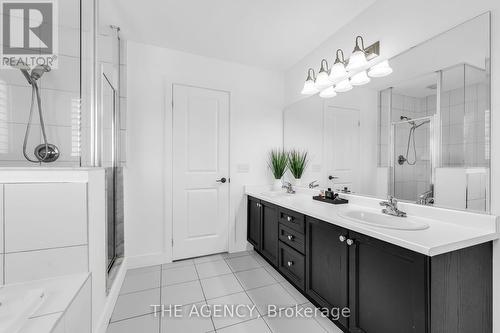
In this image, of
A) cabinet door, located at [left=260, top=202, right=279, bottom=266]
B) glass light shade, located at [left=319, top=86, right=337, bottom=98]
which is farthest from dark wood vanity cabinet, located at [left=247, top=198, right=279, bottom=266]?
glass light shade, located at [left=319, top=86, right=337, bottom=98]

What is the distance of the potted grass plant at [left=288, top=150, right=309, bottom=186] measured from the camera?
280 centimetres

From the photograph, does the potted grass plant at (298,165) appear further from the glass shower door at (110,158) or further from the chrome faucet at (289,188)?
the glass shower door at (110,158)

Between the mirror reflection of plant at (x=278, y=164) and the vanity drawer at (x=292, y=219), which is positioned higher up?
the mirror reflection of plant at (x=278, y=164)

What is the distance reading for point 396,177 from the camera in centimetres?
173

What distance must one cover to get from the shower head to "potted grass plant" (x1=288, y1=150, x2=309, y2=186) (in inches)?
99.0

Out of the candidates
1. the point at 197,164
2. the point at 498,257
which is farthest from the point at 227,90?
the point at 498,257

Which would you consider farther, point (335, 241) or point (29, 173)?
point (335, 241)

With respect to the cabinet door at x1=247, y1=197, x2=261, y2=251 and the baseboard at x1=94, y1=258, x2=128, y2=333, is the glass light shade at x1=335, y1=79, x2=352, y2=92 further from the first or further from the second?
the baseboard at x1=94, y1=258, x2=128, y2=333

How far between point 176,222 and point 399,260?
2243 mm

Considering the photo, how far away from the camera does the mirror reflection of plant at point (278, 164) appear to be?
2979 millimetres

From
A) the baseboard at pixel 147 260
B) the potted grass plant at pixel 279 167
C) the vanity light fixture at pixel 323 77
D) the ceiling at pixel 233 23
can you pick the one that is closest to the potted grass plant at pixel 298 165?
the potted grass plant at pixel 279 167

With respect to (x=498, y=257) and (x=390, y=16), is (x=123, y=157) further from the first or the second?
(x=498, y=257)

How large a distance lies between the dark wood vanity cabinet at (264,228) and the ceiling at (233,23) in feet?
5.97

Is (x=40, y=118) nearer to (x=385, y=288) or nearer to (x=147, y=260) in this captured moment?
(x=147, y=260)
